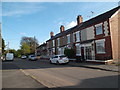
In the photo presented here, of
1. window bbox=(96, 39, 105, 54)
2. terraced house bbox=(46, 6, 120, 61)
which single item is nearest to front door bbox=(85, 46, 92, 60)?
terraced house bbox=(46, 6, 120, 61)

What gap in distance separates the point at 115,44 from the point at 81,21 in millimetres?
15618

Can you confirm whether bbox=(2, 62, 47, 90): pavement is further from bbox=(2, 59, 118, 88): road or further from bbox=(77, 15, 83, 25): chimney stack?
bbox=(77, 15, 83, 25): chimney stack

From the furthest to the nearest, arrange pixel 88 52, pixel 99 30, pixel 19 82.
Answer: pixel 88 52, pixel 99 30, pixel 19 82

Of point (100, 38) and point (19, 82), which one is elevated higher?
point (100, 38)

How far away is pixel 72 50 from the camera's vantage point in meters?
31.0

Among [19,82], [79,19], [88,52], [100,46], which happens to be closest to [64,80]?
[19,82]

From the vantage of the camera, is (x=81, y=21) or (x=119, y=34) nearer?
(x=119, y=34)

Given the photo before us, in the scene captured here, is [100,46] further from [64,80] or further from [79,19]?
[64,80]

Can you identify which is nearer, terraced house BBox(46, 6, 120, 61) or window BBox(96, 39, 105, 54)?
terraced house BBox(46, 6, 120, 61)

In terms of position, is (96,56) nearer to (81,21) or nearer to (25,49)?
(81,21)

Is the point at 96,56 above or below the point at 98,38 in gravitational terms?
below

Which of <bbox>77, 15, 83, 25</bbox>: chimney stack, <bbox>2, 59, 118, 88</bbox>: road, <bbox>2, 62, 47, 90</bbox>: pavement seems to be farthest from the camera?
<bbox>77, 15, 83, 25</bbox>: chimney stack

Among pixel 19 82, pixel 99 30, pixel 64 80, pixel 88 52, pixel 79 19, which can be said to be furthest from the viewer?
pixel 79 19

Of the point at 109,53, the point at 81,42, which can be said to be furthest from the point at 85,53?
the point at 109,53
